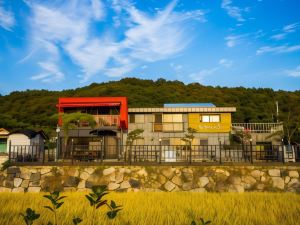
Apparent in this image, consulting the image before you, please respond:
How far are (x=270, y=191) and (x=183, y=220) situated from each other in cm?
760

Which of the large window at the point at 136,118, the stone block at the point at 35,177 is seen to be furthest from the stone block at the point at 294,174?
the large window at the point at 136,118

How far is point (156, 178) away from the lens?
13562 mm

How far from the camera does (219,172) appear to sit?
13.5 meters

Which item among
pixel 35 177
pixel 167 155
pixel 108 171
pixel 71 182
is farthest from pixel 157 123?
pixel 35 177

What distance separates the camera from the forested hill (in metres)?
53.2

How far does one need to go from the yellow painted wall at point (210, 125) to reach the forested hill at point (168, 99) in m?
20.0

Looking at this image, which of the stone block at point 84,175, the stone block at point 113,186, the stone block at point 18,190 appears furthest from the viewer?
the stone block at point 84,175

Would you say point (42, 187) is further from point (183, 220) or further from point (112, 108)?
point (112, 108)

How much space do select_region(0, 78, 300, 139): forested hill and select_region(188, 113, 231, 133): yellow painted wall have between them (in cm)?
1996

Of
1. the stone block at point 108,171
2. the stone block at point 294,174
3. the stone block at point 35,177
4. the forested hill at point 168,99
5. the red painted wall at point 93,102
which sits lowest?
the stone block at point 35,177

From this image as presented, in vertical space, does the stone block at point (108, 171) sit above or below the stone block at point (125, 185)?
above

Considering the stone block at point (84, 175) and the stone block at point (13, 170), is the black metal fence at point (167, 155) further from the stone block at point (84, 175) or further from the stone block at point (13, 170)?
the stone block at point (84, 175)

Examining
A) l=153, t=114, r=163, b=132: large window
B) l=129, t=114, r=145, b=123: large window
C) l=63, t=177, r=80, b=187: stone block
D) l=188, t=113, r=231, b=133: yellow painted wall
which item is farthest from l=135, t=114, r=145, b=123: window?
l=63, t=177, r=80, b=187: stone block

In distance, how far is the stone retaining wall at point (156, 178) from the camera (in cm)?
1332
